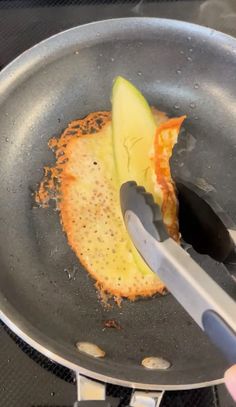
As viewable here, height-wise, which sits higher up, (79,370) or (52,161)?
(52,161)

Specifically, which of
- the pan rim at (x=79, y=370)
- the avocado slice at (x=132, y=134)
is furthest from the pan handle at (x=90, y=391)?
the avocado slice at (x=132, y=134)

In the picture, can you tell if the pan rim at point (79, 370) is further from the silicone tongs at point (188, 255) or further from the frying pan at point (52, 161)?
the silicone tongs at point (188, 255)

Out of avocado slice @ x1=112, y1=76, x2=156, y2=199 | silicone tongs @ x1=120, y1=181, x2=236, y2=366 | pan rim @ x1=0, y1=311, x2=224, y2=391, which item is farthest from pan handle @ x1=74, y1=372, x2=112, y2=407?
avocado slice @ x1=112, y1=76, x2=156, y2=199

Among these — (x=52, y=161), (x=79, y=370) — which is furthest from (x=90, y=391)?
(x=52, y=161)

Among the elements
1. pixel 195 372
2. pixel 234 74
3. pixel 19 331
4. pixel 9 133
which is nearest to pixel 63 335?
pixel 19 331

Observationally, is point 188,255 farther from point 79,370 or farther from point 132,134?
point 132,134

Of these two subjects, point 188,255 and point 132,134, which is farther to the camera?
point 132,134

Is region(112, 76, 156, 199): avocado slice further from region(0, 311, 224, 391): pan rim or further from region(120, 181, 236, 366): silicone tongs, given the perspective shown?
region(0, 311, 224, 391): pan rim
